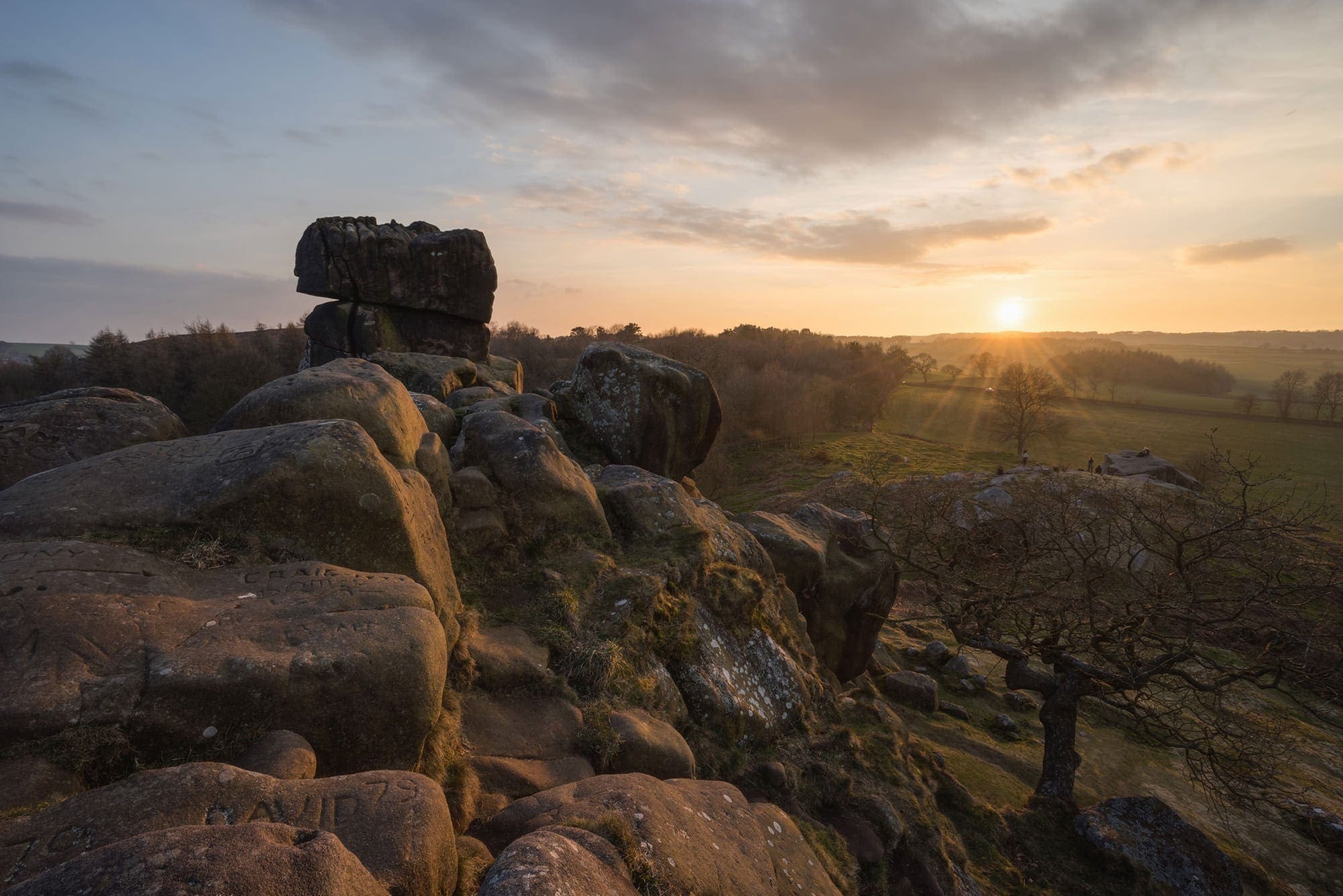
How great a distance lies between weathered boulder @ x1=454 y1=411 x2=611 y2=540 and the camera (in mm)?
9849

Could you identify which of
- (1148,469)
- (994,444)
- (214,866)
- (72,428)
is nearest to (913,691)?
(214,866)

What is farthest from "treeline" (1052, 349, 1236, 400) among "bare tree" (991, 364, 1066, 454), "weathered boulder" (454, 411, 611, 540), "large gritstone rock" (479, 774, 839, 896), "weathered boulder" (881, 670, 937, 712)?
"large gritstone rock" (479, 774, 839, 896)

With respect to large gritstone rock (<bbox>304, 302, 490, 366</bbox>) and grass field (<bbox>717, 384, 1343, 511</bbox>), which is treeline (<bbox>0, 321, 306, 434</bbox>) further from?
grass field (<bbox>717, 384, 1343, 511</bbox>)

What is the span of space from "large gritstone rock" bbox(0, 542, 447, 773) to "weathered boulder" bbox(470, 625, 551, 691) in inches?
60.6

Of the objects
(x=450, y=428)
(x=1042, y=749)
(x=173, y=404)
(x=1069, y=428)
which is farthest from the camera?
(x=1069, y=428)

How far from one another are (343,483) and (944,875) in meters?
9.54

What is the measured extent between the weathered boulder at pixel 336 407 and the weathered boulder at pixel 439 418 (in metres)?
2.20

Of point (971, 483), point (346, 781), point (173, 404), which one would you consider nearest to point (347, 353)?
point (173, 404)

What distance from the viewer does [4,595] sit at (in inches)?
170

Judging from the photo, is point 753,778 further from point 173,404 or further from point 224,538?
point 173,404

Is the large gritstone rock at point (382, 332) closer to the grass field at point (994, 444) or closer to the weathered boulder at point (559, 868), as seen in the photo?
the grass field at point (994, 444)

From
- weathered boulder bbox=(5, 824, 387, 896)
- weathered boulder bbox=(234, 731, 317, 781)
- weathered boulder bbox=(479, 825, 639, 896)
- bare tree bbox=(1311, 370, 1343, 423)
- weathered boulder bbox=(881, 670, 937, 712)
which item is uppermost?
bare tree bbox=(1311, 370, 1343, 423)

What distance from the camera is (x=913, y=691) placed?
17.3 metres

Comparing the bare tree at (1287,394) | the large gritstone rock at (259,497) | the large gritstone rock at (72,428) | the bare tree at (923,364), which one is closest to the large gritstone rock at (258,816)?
the large gritstone rock at (259,497)
